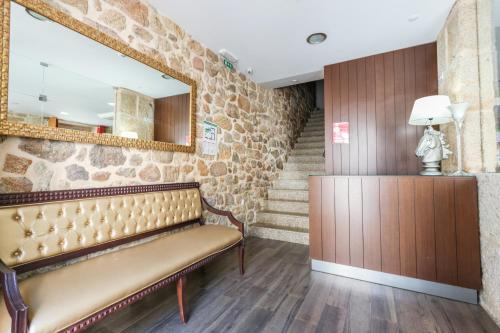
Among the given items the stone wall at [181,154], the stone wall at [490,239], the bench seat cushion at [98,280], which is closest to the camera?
the bench seat cushion at [98,280]

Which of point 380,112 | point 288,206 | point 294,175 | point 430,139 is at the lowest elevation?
point 288,206

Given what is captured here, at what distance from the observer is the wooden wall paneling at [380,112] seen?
9.04 ft

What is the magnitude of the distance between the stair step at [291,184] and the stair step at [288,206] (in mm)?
386

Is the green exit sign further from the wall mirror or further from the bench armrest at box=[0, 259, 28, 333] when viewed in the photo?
the bench armrest at box=[0, 259, 28, 333]

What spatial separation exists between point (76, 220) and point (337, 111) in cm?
307

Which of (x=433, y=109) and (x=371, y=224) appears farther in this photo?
(x=371, y=224)

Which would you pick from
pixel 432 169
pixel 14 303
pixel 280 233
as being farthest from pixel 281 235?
pixel 14 303

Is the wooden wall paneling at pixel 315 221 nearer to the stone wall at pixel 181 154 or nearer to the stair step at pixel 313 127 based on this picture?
the stone wall at pixel 181 154

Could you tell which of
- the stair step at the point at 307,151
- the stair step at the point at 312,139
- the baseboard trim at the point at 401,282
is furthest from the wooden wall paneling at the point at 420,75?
the stair step at the point at 312,139

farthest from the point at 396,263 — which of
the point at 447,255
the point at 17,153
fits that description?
the point at 17,153

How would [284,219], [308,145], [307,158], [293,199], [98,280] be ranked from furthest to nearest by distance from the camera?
[308,145] → [307,158] → [293,199] → [284,219] → [98,280]

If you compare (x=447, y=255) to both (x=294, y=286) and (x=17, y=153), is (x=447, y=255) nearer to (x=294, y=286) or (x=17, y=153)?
(x=294, y=286)

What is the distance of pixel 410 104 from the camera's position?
104 inches

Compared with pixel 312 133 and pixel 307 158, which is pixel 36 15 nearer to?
pixel 307 158
